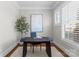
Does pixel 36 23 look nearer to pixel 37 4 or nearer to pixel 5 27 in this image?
pixel 37 4

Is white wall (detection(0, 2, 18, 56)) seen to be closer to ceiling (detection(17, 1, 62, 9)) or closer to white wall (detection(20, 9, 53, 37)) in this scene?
ceiling (detection(17, 1, 62, 9))

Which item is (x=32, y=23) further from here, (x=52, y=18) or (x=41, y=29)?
(x=52, y=18)

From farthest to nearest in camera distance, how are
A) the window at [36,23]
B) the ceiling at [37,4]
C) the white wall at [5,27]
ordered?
1. the window at [36,23]
2. the ceiling at [37,4]
3. the white wall at [5,27]

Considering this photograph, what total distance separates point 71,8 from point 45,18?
4433 mm

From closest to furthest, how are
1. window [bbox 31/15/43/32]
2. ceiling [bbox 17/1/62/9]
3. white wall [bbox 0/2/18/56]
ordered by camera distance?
white wall [bbox 0/2/18/56]
ceiling [bbox 17/1/62/9]
window [bbox 31/15/43/32]

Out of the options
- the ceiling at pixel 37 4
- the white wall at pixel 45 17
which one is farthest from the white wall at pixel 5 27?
the white wall at pixel 45 17

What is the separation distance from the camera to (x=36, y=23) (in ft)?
30.1

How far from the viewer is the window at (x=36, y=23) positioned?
9180 millimetres

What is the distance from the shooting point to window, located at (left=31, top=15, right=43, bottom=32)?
9.18 m

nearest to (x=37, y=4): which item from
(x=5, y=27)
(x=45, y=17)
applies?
(x=45, y=17)

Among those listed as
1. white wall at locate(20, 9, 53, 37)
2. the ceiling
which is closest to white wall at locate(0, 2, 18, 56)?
the ceiling

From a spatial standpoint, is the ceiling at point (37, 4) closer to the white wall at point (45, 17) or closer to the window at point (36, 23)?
the white wall at point (45, 17)

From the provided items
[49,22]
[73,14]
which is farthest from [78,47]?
[49,22]

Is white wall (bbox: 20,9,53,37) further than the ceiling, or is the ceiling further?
white wall (bbox: 20,9,53,37)
